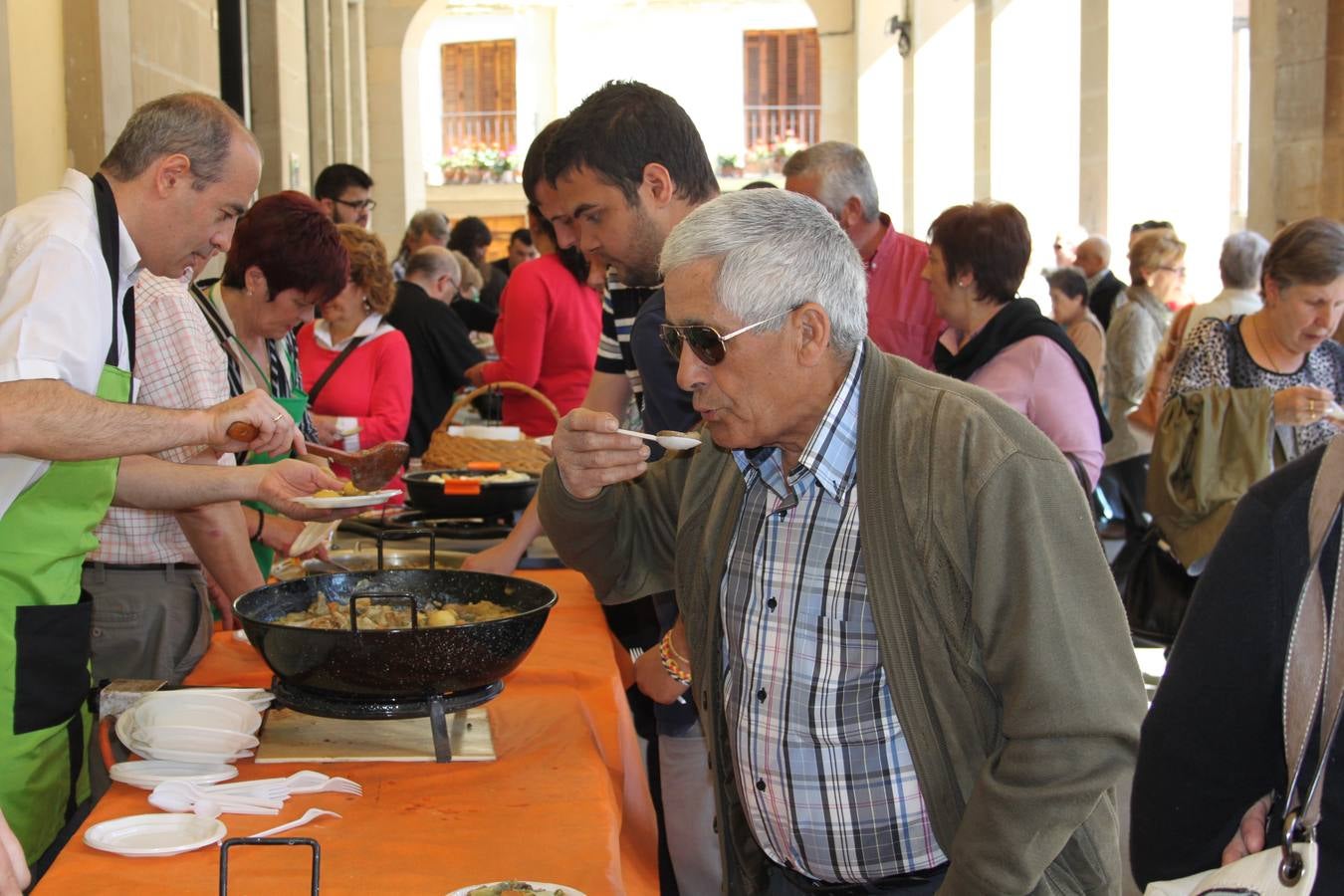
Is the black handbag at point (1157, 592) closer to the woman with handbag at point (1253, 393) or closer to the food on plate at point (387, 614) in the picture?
the woman with handbag at point (1253, 393)

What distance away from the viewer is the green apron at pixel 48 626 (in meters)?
2.26

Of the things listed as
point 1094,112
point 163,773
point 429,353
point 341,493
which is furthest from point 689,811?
point 1094,112

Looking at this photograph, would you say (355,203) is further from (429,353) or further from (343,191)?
(429,353)

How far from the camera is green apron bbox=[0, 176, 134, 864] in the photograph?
7.41 ft

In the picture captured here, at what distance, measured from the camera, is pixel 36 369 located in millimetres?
2123

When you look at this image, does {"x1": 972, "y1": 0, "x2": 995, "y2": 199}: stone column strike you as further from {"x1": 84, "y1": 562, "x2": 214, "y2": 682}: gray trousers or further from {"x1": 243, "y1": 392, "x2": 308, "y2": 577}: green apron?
{"x1": 84, "y1": 562, "x2": 214, "y2": 682}: gray trousers

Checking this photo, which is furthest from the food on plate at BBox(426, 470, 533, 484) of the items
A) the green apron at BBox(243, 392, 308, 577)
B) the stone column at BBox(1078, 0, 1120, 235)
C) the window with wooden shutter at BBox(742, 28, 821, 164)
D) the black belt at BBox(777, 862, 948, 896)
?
the window with wooden shutter at BBox(742, 28, 821, 164)

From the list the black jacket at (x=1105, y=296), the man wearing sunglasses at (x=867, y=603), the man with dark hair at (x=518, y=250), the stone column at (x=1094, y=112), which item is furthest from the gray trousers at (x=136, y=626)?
the man with dark hair at (x=518, y=250)

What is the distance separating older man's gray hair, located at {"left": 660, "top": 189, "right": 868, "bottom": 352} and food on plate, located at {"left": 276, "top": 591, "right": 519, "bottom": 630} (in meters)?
0.75

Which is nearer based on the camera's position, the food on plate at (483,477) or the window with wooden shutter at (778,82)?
the food on plate at (483,477)

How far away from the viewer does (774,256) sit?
189cm

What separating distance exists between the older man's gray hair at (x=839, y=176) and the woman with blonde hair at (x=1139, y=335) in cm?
360

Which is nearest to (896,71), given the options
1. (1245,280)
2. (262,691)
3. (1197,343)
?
(1245,280)

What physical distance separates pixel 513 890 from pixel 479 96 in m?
29.9
